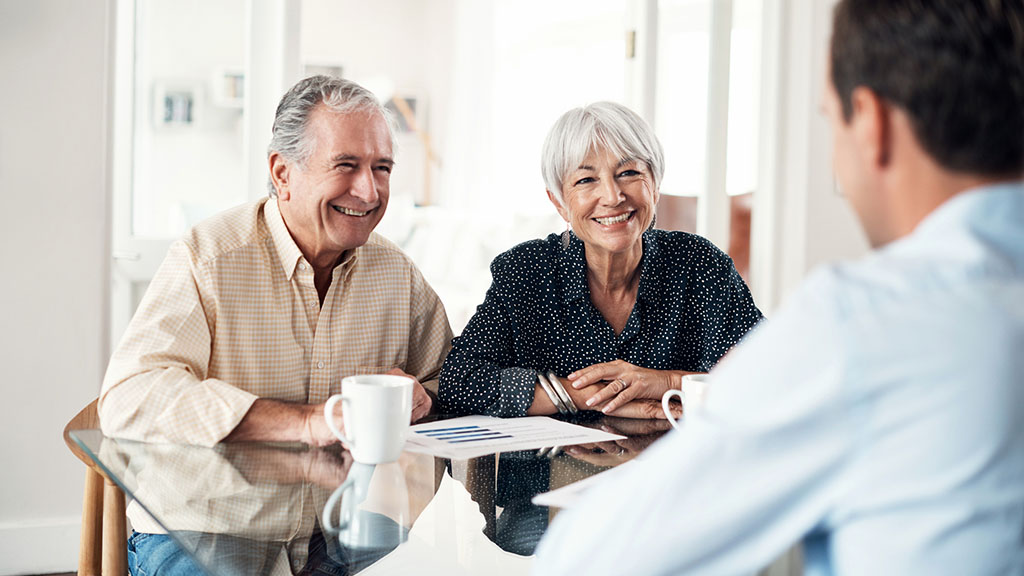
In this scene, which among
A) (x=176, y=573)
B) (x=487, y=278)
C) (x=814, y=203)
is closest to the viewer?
(x=176, y=573)

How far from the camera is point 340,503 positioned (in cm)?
99

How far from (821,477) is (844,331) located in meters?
0.08

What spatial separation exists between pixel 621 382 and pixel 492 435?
11.2 inches

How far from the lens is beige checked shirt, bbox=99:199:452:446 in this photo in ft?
4.03

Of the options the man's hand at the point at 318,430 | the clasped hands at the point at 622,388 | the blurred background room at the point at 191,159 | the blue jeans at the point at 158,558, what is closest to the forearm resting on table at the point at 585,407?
the clasped hands at the point at 622,388

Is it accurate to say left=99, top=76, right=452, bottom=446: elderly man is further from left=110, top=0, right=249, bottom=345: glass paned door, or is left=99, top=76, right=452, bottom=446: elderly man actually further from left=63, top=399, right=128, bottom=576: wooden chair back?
left=110, top=0, right=249, bottom=345: glass paned door

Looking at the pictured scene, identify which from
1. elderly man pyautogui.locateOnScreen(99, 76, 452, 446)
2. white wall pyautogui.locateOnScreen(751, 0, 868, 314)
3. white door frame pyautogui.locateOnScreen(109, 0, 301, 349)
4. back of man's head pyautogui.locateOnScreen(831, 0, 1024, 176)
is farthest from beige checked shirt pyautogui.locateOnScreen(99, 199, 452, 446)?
white wall pyautogui.locateOnScreen(751, 0, 868, 314)

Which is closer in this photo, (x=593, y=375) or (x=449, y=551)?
(x=449, y=551)

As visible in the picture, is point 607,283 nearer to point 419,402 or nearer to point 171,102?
point 419,402

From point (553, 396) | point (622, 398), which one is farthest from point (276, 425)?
point (622, 398)

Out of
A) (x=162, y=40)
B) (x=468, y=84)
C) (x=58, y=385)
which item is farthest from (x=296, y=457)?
(x=468, y=84)

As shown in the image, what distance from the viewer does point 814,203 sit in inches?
128

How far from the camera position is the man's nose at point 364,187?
59.4 inches

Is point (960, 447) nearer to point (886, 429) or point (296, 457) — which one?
point (886, 429)
